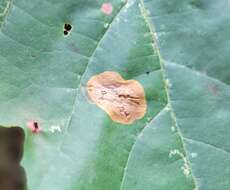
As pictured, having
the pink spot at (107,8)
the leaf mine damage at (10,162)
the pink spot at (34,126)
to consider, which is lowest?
the leaf mine damage at (10,162)

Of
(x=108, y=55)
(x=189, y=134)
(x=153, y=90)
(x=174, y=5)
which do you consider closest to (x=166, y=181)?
(x=189, y=134)

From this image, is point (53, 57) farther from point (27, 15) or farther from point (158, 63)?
point (158, 63)

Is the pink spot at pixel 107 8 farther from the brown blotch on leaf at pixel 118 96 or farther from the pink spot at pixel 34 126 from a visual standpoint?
the pink spot at pixel 34 126

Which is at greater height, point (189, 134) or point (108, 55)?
point (108, 55)

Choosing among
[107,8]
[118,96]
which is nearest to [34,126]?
[118,96]

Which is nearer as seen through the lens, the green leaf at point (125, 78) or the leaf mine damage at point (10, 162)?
the green leaf at point (125, 78)

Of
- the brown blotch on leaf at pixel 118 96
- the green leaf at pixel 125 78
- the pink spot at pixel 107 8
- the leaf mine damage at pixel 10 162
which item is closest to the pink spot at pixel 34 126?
the green leaf at pixel 125 78
